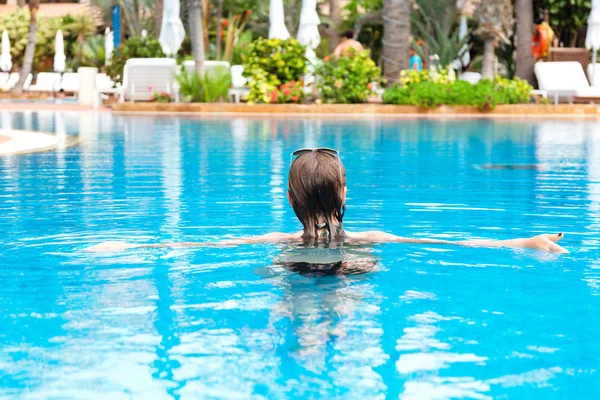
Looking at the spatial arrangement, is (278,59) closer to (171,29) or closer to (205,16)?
(171,29)

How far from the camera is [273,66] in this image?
26.5 m

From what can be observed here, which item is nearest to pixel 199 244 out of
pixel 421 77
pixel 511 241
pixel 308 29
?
pixel 511 241

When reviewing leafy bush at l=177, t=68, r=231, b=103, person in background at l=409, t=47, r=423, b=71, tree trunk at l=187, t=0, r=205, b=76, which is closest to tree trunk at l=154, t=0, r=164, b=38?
tree trunk at l=187, t=0, r=205, b=76

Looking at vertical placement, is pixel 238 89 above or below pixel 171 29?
below

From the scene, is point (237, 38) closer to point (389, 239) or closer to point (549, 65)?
point (549, 65)

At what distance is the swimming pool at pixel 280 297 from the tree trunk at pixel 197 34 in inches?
600

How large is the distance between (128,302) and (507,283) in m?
1.95

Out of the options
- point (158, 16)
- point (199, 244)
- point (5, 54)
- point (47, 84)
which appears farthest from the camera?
point (47, 84)

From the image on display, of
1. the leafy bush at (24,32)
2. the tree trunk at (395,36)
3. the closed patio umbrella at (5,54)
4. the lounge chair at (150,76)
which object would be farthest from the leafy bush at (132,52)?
the leafy bush at (24,32)

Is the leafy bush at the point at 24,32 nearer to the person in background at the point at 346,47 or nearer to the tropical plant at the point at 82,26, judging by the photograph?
the tropical plant at the point at 82,26

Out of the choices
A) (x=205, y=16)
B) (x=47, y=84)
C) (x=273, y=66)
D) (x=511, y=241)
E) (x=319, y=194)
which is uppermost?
(x=205, y=16)

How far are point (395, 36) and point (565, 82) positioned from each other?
476cm

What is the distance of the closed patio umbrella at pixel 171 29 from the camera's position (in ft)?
93.2

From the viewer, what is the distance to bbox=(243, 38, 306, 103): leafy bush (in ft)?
85.4
